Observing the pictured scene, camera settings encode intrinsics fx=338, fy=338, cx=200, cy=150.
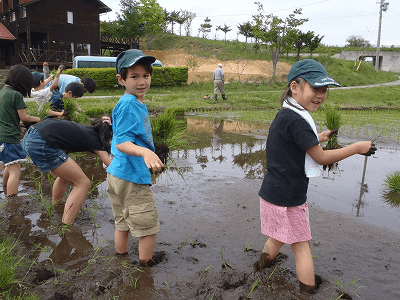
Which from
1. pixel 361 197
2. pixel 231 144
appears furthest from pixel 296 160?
pixel 231 144

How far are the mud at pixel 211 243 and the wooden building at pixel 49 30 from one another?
24.9 metres

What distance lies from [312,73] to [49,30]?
29.8 metres

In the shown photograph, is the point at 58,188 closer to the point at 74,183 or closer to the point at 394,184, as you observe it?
the point at 74,183

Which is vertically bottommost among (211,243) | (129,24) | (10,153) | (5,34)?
(211,243)

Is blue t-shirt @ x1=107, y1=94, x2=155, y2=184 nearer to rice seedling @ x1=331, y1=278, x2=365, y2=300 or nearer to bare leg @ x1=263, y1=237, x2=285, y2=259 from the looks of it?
bare leg @ x1=263, y1=237, x2=285, y2=259

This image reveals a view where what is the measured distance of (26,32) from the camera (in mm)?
27109

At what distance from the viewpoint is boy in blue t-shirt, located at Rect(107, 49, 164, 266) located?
2.31m

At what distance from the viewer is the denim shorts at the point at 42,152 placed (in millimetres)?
3055

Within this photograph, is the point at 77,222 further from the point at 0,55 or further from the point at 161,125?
the point at 0,55

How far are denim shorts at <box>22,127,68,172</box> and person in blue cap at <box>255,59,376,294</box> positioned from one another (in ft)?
6.36

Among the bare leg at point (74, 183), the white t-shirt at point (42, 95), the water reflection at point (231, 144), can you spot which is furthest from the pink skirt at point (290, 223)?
the white t-shirt at point (42, 95)

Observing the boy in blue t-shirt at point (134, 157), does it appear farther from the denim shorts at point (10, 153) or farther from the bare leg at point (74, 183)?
the denim shorts at point (10, 153)

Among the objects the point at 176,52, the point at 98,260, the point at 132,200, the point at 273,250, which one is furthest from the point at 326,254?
the point at 176,52

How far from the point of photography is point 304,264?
2141 millimetres
